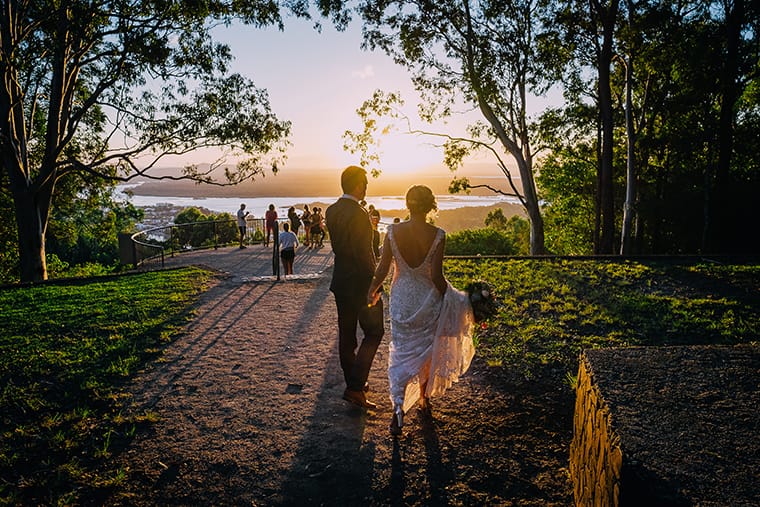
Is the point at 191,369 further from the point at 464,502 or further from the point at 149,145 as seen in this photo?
the point at 149,145

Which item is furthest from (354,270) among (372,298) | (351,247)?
(372,298)

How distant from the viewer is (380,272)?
12.3 feet

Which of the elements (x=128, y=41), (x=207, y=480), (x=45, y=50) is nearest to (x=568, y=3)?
(x=128, y=41)

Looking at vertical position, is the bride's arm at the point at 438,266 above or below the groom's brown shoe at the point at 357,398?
above

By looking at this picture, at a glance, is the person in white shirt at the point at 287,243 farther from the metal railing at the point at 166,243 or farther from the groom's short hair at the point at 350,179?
the groom's short hair at the point at 350,179

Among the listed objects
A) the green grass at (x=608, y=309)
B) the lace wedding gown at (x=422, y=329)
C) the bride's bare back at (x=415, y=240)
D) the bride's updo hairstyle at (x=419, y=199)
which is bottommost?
the green grass at (x=608, y=309)

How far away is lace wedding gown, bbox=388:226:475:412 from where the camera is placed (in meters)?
3.66

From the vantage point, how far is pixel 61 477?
121 inches

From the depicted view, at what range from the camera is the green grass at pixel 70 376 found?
3.13 m

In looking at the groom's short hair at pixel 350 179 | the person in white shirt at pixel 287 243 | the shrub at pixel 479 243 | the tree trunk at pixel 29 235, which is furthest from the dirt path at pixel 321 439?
the shrub at pixel 479 243

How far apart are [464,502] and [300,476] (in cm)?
115

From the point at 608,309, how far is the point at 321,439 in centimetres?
528

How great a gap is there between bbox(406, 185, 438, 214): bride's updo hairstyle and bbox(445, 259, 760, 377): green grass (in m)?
1.26

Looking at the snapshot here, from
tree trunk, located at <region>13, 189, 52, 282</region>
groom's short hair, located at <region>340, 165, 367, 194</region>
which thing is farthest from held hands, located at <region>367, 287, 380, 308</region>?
tree trunk, located at <region>13, 189, 52, 282</region>
